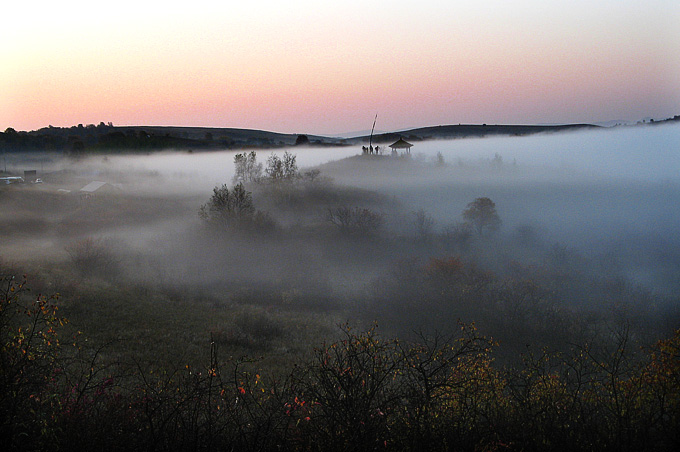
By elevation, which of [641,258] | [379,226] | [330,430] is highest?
[330,430]

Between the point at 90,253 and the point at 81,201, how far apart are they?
42941 millimetres

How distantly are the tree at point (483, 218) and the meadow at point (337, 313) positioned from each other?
0.98 m

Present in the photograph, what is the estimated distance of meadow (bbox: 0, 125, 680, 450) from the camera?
10906 mm

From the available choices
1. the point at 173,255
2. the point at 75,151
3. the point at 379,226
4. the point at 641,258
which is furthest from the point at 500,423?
the point at 75,151

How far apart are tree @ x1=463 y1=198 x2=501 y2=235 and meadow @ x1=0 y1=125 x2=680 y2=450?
0.98 metres

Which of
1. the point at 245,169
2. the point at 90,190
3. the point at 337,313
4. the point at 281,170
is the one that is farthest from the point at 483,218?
the point at 90,190

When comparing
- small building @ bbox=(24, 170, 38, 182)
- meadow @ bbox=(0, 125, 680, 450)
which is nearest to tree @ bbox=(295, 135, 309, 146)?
meadow @ bbox=(0, 125, 680, 450)

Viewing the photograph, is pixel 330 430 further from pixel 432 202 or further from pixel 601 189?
pixel 601 189

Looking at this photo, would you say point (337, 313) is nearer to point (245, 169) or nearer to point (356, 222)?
point (356, 222)

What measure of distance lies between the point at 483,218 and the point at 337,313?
180 ft

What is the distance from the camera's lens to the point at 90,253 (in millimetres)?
54469

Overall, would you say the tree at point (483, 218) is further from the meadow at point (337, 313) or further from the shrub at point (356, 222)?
the shrub at point (356, 222)

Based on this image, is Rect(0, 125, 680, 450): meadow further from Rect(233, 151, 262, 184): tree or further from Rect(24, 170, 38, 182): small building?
Rect(24, 170, 38, 182): small building

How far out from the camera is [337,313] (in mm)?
49250
